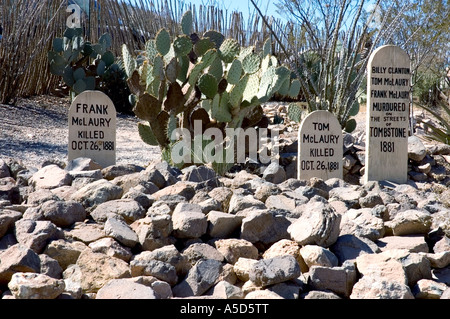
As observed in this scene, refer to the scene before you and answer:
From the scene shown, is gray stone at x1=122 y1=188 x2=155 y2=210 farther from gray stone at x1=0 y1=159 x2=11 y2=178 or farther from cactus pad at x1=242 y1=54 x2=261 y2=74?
cactus pad at x1=242 y1=54 x2=261 y2=74

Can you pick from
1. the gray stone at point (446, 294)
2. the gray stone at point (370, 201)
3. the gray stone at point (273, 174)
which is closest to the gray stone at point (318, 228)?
the gray stone at point (446, 294)

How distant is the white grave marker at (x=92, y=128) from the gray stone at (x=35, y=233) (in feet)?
6.41

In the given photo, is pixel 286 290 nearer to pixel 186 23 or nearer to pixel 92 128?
pixel 92 128

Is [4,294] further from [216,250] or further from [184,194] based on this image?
[184,194]

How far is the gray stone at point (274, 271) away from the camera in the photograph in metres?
2.13

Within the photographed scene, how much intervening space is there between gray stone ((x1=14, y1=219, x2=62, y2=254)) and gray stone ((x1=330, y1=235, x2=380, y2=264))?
120cm

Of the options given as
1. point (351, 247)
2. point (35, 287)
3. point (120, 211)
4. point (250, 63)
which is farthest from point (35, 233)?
point (250, 63)

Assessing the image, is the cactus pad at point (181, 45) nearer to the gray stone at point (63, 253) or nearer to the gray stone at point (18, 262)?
the gray stone at point (63, 253)

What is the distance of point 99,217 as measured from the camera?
2.83m

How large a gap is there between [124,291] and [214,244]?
643 millimetres

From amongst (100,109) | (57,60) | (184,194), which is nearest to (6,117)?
(57,60)

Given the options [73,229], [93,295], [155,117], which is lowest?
[93,295]
